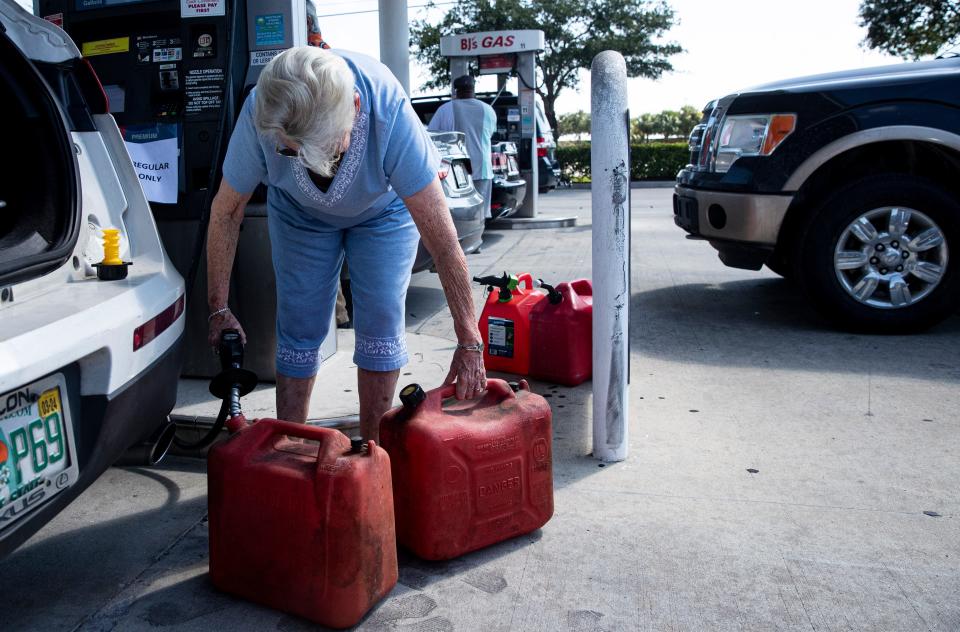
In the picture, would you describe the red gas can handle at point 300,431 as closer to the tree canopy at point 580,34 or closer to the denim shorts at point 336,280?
the denim shorts at point 336,280

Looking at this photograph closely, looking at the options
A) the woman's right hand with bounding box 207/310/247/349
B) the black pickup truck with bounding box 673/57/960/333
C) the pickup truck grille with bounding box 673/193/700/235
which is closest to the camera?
the woman's right hand with bounding box 207/310/247/349

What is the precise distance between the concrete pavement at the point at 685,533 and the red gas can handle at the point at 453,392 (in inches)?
18.2

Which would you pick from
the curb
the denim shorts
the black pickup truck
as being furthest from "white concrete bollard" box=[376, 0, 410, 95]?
the curb

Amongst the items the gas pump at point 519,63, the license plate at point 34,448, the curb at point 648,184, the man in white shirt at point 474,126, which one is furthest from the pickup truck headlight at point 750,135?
the curb at point 648,184

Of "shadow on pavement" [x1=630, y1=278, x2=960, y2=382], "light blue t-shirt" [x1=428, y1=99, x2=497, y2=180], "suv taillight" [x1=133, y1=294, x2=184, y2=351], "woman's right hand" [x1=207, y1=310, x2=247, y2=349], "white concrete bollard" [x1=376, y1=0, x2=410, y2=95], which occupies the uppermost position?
"white concrete bollard" [x1=376, y1=0, x2=410, y2=95]

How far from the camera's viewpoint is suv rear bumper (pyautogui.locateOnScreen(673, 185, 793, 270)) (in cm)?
507

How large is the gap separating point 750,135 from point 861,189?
713mm

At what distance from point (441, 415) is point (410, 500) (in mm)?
256

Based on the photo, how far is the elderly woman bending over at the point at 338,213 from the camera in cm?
217

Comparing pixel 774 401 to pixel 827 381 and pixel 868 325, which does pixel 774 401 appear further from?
pixel 868 325

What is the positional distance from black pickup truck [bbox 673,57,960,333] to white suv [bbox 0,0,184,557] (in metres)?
3.71

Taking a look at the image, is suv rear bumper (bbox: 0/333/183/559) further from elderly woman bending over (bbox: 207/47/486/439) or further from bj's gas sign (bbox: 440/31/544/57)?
bj's gas sign (bbox: 440/31/544/57)

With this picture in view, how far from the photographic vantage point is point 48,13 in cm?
372

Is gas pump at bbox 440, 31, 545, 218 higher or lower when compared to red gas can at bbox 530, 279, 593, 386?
higher
